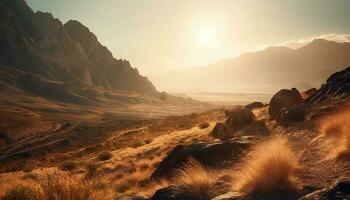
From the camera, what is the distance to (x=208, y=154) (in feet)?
40.1

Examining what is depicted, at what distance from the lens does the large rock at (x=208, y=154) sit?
11.7m

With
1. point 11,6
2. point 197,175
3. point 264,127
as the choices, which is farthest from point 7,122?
point 11,6

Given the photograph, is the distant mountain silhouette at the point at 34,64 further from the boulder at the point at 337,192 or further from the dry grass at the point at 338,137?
the boulder at the point at 337,192

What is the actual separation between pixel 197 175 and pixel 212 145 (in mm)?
4783

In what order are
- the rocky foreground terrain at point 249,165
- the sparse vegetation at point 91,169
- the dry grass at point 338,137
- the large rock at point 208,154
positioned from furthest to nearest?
the sparse vegetation at point 91,169
the large rock at point 208,154
the dry grass at point 338,137
the rocky foreground terrain at point 249,165

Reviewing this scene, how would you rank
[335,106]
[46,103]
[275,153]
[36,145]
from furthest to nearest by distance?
[46,103], [36,145], [335,106], [275,153]

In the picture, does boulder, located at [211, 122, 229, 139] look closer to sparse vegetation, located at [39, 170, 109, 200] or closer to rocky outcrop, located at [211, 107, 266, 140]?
rocky outcrop, located at [211, 107, 266, 140]

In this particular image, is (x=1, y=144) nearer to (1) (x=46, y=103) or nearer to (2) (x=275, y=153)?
(2) (x=275, y=153)

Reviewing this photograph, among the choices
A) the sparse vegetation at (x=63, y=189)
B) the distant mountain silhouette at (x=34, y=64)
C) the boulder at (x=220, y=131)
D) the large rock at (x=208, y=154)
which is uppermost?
the distant mountain silhouette at (x=34, y=64)

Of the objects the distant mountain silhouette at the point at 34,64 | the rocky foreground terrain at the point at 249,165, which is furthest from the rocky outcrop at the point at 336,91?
the distant mountain silhouette at the point at 34,64

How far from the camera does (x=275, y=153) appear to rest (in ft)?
22.5

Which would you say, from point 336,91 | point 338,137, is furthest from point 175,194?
point 336,91

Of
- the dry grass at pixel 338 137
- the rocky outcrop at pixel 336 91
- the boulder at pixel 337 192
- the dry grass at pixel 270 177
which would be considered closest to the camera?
the boulder at pixel 337 192

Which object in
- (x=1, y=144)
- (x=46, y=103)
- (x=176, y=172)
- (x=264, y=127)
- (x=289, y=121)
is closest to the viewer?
(x=176, y=172)
